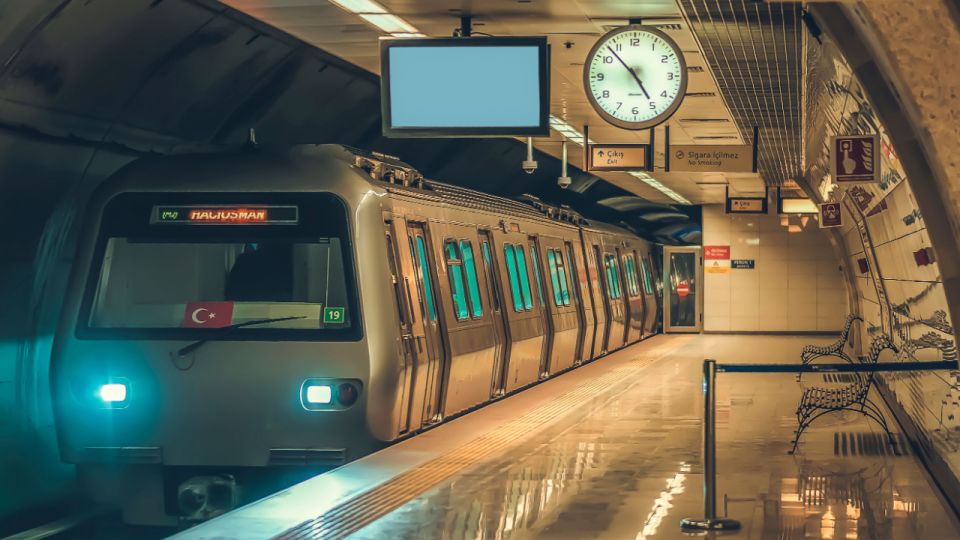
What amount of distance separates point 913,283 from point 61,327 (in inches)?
283

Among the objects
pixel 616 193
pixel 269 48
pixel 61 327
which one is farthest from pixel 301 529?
pixel 616 193

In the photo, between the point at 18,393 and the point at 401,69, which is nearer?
the point at 401,69

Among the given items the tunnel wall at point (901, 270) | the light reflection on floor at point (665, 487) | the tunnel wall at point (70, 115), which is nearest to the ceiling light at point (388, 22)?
the tunnel wall at point (70, 115)

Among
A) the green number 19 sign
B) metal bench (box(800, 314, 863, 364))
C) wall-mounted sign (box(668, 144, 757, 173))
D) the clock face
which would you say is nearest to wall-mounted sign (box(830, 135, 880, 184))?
the clock face

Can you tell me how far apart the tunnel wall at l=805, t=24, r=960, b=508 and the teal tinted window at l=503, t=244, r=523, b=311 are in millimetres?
3628

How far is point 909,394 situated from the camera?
12586 millimetres

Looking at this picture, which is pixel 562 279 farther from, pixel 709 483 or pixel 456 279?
pixel 709 483

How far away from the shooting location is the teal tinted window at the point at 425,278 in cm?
1146

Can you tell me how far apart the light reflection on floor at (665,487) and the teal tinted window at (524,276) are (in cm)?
224

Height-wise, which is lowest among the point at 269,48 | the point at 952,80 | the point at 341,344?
the point at 341,344

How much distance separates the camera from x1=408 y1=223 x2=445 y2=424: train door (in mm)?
11211

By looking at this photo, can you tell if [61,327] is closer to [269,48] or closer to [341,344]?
[341,344]

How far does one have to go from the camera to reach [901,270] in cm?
1298

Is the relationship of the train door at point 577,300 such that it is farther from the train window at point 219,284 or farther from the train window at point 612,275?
the train window at point 219,284
